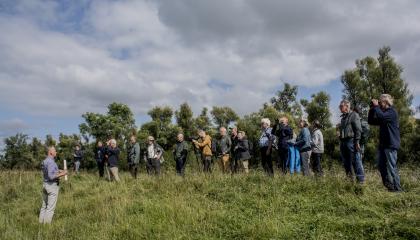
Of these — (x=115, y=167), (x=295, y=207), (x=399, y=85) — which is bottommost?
(x=295, y=207)

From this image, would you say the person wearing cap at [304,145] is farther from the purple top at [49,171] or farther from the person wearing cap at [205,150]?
the purple top at [49,171]

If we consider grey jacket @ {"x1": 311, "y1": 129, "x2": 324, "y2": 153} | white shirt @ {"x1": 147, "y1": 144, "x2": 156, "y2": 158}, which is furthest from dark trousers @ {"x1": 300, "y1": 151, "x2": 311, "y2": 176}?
white shirt @ {"x1": 147, "y1": 144, "x2": 156, "y2": 158}

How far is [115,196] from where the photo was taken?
36.9ft

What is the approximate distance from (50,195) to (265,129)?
595cm

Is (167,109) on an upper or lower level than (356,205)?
upper

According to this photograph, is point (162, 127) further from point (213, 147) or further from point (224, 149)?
point (224, 149)

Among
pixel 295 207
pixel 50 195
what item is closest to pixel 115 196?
pixel 50 195

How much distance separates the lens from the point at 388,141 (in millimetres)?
8688

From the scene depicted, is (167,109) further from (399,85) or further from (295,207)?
(295,207)

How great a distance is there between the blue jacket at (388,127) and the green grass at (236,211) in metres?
0.96

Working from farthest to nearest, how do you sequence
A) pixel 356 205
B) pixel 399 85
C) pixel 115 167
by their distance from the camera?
pixel 399 85
pixel 115 167
pixel 356 205

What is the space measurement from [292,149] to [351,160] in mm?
2966

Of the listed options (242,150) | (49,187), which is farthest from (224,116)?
(49,187)

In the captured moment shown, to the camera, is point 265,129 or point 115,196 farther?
point 265,129
